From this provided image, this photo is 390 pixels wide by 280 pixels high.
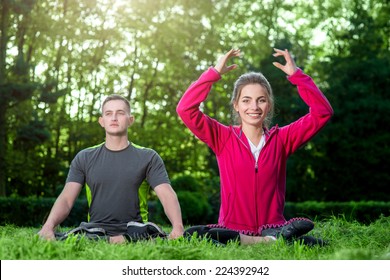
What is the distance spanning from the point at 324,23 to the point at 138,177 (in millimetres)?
26495

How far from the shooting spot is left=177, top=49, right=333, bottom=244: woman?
537cm

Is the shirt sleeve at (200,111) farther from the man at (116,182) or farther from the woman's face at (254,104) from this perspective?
the man at (116,182)

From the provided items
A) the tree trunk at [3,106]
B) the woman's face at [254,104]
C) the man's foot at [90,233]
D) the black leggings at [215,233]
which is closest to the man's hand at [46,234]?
the man's foot at [90,233]

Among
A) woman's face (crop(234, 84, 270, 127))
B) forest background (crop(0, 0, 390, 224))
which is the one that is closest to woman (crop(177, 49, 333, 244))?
woman's face (crop(234, 84, 270, 127))

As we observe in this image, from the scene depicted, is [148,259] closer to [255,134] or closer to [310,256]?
[310,256]

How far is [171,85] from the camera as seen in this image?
84.8ft

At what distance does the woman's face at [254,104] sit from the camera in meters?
5.47

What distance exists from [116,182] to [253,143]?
1210 millimetres

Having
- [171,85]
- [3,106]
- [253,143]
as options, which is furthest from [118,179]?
[171,85]

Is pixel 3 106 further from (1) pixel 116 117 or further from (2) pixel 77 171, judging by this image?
(1) pixel 116 117

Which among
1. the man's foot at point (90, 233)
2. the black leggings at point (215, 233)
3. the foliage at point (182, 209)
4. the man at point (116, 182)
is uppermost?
the man at point (116, 182)

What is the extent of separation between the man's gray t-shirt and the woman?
0.50 m

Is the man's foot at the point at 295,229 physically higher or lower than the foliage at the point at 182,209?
higher
